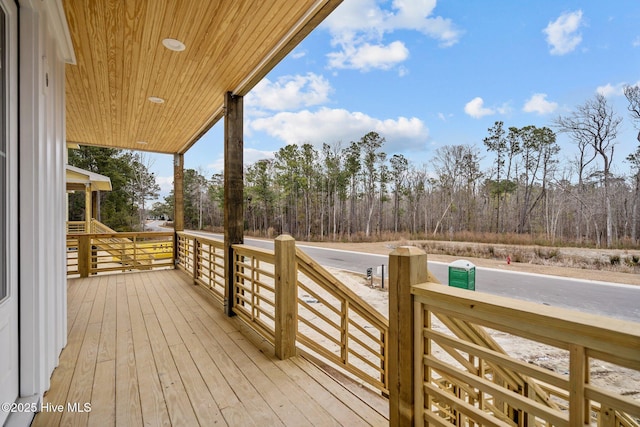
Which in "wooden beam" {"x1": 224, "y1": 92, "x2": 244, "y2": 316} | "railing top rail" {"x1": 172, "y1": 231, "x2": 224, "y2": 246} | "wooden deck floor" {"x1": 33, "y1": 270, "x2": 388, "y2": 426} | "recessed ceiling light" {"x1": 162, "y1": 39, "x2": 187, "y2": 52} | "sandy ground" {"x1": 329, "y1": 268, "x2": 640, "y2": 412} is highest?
"recessed ceiling light" {"x1": 162, "y1": 39, "x2": 187, "y2": 52}

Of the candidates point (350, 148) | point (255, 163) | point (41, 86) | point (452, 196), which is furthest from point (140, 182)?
point (41, 86)

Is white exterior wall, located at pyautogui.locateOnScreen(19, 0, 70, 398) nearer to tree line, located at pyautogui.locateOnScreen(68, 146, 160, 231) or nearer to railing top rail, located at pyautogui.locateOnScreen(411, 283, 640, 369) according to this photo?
railing top rail, located at pyautogui.locateOnScreen(411, 283, 640, 369)

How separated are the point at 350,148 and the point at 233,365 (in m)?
18.9

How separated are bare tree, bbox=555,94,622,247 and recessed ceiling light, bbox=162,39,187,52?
40.5 ft

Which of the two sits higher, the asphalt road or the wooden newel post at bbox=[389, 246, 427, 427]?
the wooden newel post at bbox=[389, 246, 427, 427]

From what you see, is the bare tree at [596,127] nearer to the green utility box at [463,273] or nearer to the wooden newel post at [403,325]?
the green utility box at [463,273]

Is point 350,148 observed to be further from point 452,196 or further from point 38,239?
point 38,239

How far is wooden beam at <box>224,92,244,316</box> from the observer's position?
3314 millimetres

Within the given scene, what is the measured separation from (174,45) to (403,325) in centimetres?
263

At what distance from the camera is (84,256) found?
545 cm

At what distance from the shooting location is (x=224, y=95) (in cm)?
339

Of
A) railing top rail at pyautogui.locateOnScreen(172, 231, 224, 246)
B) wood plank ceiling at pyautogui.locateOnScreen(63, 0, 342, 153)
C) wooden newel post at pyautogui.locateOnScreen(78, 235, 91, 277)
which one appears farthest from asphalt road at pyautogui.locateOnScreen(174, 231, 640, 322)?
wooden newel post at pyautogui.locateOnScreen(78, 235, 91, 277)

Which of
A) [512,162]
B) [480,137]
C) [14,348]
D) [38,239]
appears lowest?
[14,348]

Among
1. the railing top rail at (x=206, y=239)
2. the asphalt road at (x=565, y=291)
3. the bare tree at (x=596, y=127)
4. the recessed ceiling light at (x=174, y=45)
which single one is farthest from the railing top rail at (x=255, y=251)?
the bare tree at (x=596, y=127)
